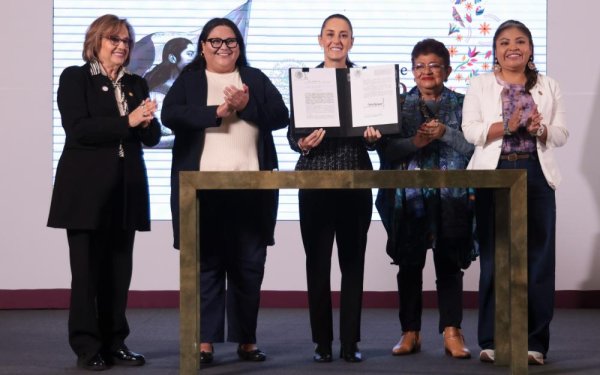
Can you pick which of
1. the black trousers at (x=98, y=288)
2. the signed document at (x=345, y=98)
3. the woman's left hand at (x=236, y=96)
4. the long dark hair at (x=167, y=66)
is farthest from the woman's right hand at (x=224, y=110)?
the long dark hair at (x=167, y=66)

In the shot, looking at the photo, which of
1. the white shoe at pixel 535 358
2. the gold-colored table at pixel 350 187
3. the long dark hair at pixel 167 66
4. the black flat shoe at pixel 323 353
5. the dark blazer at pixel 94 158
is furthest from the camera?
the long dark hair at pixel 167 66

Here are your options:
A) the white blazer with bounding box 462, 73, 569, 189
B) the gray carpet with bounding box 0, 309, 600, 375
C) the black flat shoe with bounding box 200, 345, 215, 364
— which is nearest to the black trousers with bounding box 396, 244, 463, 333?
the gray carpet with bounding box 0, 309, 600, 375

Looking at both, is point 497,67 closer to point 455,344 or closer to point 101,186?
point 455,344

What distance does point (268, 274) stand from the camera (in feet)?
19.6

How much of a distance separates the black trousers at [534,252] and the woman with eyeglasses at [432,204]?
0.47 feet

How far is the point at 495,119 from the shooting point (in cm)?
399

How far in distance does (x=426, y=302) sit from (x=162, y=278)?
1.49 meters

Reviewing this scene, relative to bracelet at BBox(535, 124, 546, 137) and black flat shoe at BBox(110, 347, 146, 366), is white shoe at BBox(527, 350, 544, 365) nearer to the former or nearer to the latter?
bracelet at BBox(535, 124, 546, 137)

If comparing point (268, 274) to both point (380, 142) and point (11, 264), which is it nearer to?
point (11, 264)

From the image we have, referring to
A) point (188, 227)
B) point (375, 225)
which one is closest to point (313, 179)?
point (188, 227)

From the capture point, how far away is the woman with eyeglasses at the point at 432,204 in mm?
4160

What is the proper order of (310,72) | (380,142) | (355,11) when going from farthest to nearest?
(355,11), (380,142), (310,72)

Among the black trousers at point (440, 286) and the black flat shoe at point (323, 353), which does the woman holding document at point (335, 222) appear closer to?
the black flat shoe at point (323, 353)

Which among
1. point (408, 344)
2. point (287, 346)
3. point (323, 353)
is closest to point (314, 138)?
point (323, 353)
